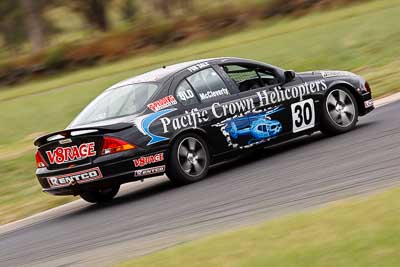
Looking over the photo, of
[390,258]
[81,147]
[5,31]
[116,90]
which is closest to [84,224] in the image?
[81,147]

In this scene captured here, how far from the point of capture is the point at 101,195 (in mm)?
11523

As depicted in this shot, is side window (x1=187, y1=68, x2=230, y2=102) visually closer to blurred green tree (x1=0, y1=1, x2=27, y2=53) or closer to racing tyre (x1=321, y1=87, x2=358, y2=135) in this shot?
racing tyre (x1=321, y1=87, x2=358, y2=135)

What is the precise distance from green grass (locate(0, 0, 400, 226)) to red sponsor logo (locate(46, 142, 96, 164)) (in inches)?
47.5

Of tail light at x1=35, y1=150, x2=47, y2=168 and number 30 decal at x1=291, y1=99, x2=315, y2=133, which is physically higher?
tail light at x1=35, y1=150, x2=47, y2=168

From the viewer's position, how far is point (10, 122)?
21484mm

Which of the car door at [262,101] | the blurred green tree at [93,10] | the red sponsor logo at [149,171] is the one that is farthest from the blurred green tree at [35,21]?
the red sponsor logo at [149,171]

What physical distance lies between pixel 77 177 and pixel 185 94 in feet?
5.63

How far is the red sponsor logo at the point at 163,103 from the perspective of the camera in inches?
433

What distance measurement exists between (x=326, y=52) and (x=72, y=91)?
716 cm

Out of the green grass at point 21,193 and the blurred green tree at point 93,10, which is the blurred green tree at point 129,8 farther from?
the green grass at point 21,193

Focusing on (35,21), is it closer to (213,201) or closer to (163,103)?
(163,103)

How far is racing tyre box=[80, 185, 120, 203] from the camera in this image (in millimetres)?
11430

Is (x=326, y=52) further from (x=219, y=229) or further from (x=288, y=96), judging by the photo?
(x=219, y=229)

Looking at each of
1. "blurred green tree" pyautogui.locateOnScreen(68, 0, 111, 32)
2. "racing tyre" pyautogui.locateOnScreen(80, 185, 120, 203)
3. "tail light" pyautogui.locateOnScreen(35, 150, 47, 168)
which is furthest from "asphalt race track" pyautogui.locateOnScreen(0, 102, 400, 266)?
"blurred green tree" pyautogui.locateOnScreen(68, 0, 111, 32)
